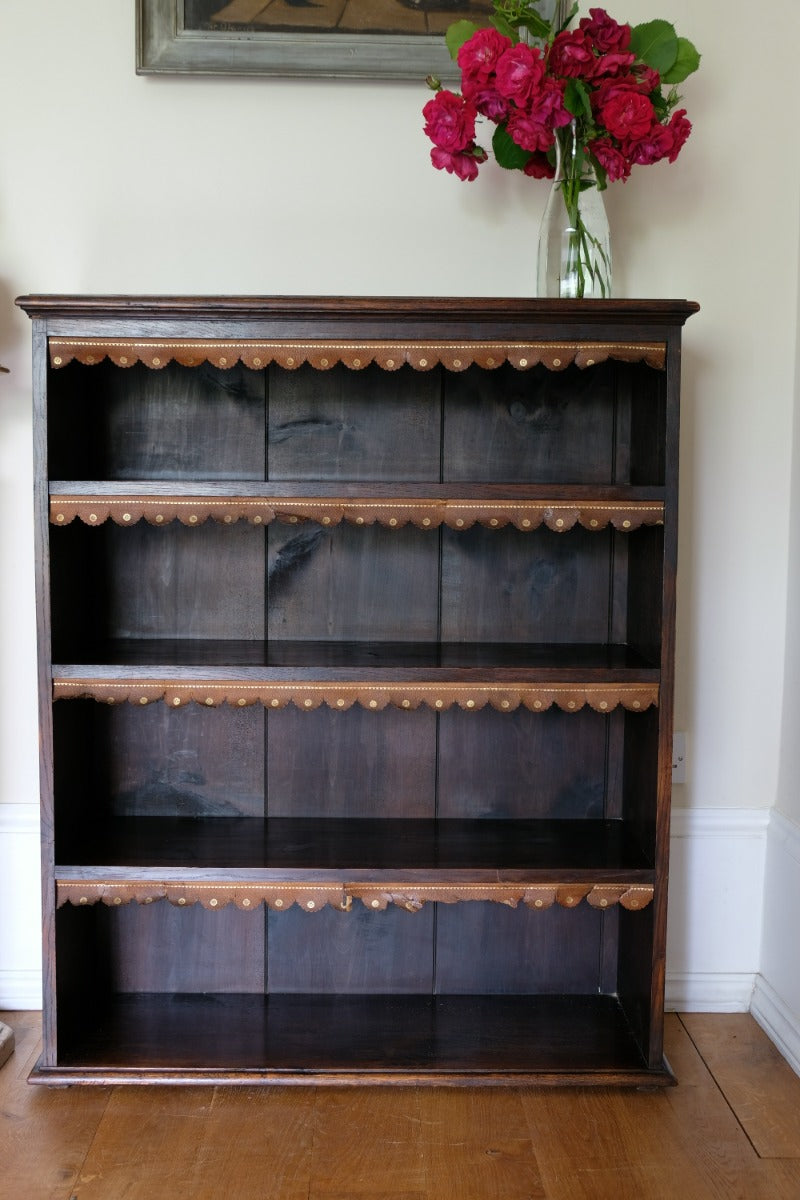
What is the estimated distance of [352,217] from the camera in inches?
81.8

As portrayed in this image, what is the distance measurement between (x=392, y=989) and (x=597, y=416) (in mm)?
1186

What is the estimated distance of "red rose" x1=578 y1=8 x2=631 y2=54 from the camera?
183 centimetres

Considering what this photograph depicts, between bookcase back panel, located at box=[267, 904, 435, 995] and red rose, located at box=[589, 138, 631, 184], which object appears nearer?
red rose, located at box=[589, 138, 631, 184]

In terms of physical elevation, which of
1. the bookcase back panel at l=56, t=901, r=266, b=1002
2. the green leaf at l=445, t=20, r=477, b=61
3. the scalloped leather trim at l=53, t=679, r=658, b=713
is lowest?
the bookcase back panel at l=56, t=901, r=266, b=1002

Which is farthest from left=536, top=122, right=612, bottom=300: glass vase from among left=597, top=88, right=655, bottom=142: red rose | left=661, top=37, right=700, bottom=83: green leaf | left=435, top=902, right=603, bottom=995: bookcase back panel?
left=435, top=902, right=603, bottom=995: bookcase back panel

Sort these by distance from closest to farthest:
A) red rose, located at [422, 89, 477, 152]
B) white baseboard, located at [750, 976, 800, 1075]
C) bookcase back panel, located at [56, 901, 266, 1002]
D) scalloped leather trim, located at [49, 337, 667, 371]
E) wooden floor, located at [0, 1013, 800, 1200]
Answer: wooden floor, located at [0, 1013, 800, 1200] → scalloped leather trim, located at [49, 337, 667, 371] → red rose, located at [422, 89, 477, 152] → white baseboard, located at [750, 976, 800, 1075] → bookcase back panel, located at [56, 901, 266, 1002]

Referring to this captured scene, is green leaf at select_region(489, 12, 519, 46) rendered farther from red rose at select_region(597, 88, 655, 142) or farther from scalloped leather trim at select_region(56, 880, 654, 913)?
scalloped leather trim at select_region(56, 880, 654, 913)

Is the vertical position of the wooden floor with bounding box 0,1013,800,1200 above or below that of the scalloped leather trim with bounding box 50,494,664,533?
below

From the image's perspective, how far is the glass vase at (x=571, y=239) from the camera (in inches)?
75.5

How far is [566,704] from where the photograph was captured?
181cm

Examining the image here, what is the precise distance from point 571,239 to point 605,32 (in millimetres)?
335

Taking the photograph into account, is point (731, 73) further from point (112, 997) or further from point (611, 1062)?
point (112, 997)

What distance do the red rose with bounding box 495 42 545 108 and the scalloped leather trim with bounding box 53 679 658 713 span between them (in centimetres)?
98

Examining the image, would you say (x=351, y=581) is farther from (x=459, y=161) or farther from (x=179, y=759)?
(x=459, y=161)
